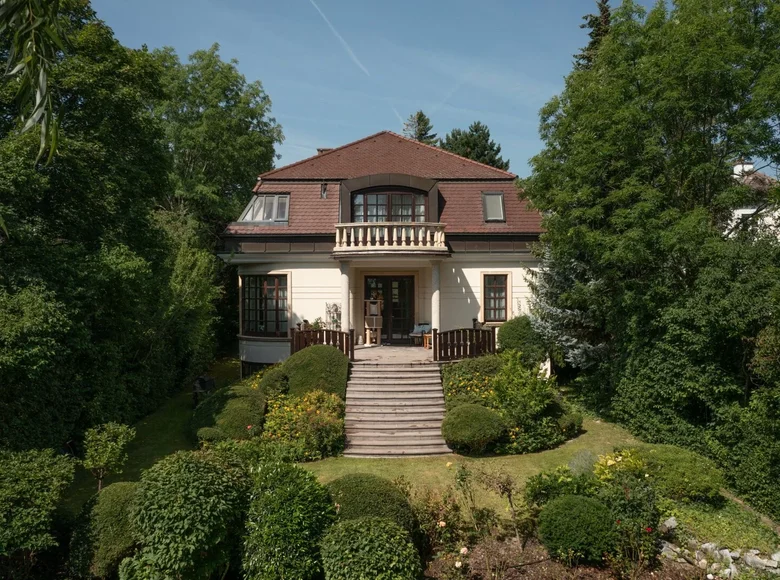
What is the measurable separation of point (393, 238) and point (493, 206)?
499 centimetres

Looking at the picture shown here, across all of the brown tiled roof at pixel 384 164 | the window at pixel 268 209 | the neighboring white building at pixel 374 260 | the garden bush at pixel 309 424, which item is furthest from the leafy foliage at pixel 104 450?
the brown tiled roof at pixel 384 164

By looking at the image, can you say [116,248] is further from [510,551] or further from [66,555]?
[510,551]

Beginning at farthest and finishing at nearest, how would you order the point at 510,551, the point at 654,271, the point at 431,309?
the point at 431,309 → the point at 654,271 → the point at 510,551

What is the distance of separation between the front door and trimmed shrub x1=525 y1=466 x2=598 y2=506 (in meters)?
11.9

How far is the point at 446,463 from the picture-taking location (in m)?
13.1

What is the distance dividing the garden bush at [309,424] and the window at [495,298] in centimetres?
789

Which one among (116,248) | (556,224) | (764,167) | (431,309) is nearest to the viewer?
(116,248)

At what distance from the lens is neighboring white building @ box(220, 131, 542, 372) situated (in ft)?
66.2

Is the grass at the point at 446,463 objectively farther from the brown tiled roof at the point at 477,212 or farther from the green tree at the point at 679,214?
the brown tiled roof at the point at 477,212

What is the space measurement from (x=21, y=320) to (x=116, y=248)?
10.7ft

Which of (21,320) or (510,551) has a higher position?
(21,320)

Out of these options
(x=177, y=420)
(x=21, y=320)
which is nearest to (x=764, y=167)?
(x=21, y=320)

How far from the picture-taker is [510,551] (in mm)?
9086

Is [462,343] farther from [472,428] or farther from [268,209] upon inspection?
[268,209]
